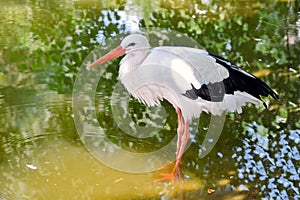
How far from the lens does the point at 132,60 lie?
2277mm

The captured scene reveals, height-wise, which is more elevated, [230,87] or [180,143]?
[230,87]

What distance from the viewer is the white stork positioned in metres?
2.20

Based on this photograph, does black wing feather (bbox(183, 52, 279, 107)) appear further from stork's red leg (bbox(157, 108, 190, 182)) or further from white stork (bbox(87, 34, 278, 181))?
stork's red leg (bbox(157, 108, 190, 182))

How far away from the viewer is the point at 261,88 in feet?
7.56

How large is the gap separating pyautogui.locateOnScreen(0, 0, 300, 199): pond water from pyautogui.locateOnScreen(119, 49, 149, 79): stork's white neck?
0.39m

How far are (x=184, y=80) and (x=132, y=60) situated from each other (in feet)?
0.85

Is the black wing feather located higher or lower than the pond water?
higher

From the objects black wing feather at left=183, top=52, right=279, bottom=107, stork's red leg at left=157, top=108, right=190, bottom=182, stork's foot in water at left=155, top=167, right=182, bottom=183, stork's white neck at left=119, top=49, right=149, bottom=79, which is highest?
stork's white neck at left=119, top=49, right=149, bottom=79

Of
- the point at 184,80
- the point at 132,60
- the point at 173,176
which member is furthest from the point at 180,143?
the point at 132,60

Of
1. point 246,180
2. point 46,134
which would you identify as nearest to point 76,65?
point 46,134

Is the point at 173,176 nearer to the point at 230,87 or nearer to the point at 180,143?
the point at 180,143

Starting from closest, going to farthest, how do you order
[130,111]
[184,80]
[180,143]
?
1. [184,80]
2. [180,143]
3. [130,111]

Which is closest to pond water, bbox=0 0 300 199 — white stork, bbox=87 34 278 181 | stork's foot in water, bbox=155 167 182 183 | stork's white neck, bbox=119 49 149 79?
stork's foot in water, bbox=155 167 182 183

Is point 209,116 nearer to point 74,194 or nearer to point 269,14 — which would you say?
point 74,194
